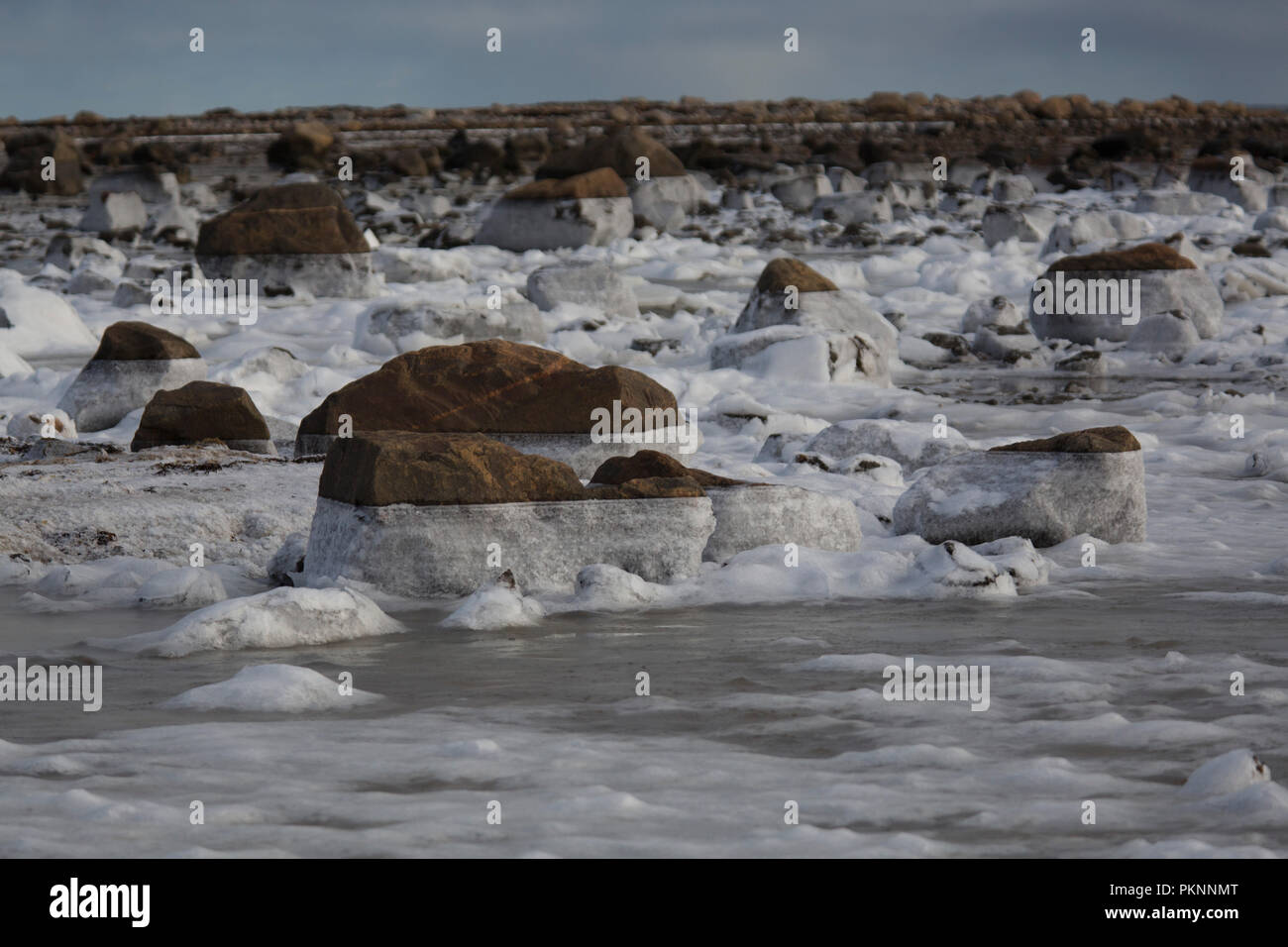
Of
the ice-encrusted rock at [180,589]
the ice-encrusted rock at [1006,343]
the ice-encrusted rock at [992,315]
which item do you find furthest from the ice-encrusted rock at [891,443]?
the ice-encrusted rock at [992,315]

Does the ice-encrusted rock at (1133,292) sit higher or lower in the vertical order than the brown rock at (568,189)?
lower

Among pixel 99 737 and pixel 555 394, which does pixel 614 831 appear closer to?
pixel 99 737

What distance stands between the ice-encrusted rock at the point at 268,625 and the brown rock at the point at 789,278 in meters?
8.16

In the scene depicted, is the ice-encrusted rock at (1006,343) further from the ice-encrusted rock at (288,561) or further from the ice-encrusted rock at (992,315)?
the ice-encrusted rock at (288,561)

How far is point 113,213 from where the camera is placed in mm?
25812

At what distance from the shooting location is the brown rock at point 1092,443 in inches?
282

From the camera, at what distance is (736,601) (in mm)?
6094

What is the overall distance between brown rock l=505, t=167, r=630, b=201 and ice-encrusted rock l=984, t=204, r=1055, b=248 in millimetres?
4984

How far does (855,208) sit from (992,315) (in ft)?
38.9

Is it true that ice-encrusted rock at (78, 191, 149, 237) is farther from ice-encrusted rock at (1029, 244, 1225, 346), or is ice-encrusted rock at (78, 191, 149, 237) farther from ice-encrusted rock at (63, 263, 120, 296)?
ice-encrusted rock at (1029, 244, 1225, 346)

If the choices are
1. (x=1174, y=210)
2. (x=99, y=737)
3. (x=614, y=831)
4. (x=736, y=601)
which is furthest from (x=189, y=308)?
(x=1174, y=210)

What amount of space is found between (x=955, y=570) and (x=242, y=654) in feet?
8.13

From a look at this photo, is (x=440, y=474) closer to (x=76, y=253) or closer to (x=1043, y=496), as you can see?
(x=1043, y=496)

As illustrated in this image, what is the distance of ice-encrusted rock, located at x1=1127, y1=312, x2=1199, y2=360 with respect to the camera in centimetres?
1394
